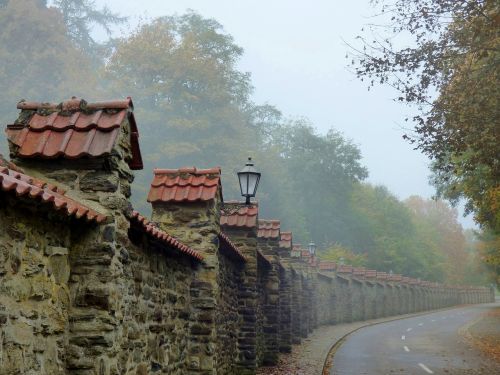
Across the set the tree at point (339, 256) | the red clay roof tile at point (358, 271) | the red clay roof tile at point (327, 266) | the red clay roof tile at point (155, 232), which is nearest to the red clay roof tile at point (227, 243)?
the red clay roof tile at point (155, 232)

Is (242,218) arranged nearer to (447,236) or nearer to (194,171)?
(194,171)

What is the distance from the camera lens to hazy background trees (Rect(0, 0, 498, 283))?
124ft

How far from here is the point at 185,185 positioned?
10031 millimetres

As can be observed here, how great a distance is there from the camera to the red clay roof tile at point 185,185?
9.80 meters

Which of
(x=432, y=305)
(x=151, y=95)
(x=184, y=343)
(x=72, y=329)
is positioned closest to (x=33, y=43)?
(x=151, y=95)

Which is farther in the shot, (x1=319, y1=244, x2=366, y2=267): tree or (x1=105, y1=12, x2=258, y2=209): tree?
(x1=319, y1=244, x2=366, y2=267): tree

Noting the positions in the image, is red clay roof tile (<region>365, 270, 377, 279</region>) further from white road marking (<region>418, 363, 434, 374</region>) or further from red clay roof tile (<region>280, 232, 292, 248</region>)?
white road marking (<region>418, 363, 434, 374</region>)

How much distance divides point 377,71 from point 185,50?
34.5 metres

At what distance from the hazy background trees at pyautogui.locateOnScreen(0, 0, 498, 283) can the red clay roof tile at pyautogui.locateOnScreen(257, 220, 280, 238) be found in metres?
19.1

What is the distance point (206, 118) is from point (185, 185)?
117ft

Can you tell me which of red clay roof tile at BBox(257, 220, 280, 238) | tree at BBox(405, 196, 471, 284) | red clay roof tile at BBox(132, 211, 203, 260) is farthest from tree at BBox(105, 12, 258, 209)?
tree at BBox(405, 196, 471, 284)

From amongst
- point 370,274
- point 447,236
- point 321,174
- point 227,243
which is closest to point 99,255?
point 227,243

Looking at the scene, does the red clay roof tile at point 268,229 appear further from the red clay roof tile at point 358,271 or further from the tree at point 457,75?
the red clay roof tile at point 358,271

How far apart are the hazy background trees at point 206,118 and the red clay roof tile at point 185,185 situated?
1011 inches
